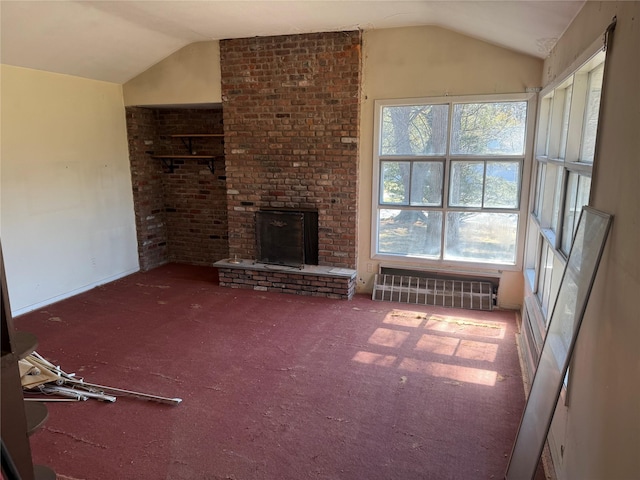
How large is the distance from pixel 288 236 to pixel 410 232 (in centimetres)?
142

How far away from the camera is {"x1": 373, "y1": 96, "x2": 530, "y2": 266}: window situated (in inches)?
168

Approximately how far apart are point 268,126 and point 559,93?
2975mm

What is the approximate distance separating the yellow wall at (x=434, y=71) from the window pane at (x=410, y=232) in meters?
0.36

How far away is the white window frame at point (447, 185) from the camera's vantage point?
411cm

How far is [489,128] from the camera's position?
4.29m

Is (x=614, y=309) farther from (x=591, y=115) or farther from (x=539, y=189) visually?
(x=539, y=189)

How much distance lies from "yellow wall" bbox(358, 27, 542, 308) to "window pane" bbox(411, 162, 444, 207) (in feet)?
1.60

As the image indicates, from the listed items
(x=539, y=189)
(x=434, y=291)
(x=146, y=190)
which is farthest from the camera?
(x=146, y=190)

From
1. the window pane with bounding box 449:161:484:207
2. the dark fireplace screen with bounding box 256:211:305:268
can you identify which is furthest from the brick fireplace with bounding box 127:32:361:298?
the window pane with bounding box 449:161:484:207

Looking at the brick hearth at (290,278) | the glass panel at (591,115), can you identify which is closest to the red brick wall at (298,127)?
the brick hearth at (290,278)

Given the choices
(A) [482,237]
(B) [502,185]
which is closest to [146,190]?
(A) [482,237]

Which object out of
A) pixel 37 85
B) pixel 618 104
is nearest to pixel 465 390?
pixel 618 104

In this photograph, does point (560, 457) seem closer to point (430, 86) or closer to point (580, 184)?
point (580, 184)

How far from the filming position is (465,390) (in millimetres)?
2957
